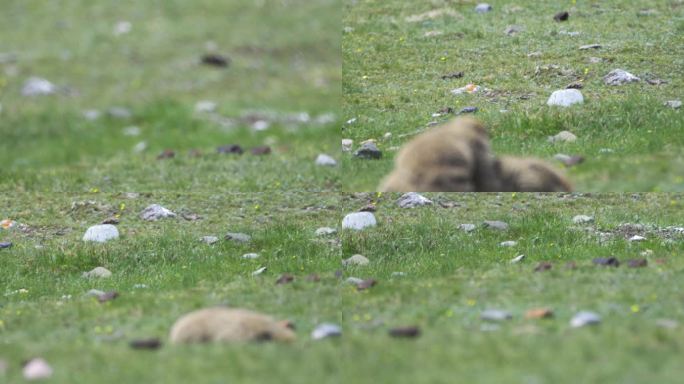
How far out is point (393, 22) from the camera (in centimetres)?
1070

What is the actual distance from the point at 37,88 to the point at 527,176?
438 inches

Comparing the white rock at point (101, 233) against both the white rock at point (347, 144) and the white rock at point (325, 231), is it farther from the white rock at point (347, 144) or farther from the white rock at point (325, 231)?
the white rock at point (347, 144)

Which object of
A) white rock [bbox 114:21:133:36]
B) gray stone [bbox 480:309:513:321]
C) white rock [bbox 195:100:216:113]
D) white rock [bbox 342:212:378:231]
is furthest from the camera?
white rock [bbox 114:21:133:36]

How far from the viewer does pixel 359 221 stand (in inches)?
419

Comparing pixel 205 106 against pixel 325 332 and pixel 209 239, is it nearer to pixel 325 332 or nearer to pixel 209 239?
pixel 209 239

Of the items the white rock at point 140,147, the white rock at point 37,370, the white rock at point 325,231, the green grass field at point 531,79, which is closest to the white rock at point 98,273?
the white rock at point 325,231

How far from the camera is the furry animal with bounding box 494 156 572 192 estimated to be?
9.01 meters

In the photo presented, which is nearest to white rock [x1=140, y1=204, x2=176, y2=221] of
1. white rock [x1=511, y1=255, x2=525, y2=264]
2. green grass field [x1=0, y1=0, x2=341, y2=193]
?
green grass field [x1=0, y1=0, x2=341, y2=193]

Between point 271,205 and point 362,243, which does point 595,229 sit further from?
point 271,205

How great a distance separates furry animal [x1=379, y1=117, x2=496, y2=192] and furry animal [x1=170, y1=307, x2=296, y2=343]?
1598mm

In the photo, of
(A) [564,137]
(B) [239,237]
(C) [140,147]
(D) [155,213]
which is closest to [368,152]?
(A) [564,137]

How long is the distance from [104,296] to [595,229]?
4.33m

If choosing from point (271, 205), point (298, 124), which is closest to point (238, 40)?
point (298, 124)

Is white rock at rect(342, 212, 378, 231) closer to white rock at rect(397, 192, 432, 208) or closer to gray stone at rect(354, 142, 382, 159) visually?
white rock at rect(397, 192, 432, 208)
